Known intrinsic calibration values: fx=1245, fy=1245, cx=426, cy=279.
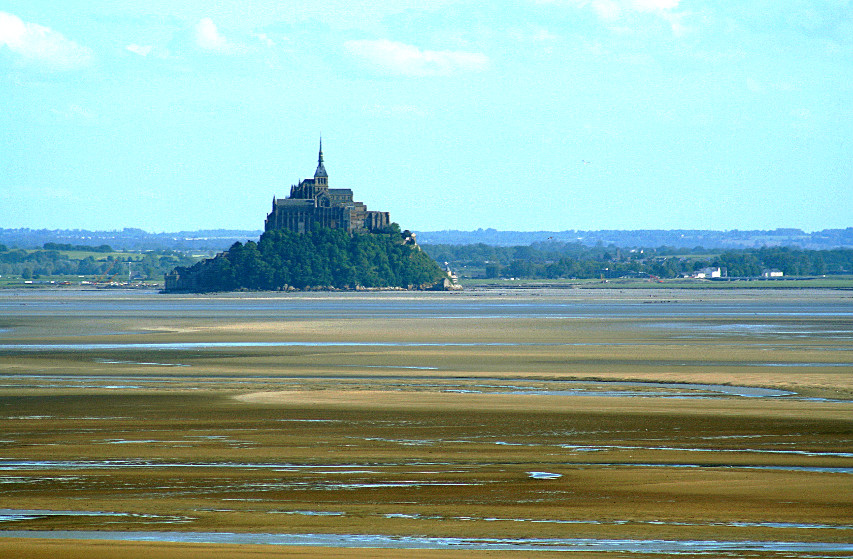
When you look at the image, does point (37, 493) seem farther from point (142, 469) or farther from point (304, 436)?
point (304, 436)

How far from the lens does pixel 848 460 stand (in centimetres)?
1706

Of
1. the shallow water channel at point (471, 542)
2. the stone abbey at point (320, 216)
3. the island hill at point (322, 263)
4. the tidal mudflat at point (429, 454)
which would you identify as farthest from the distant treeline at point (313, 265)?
the shallow water channel at point (471, 542)

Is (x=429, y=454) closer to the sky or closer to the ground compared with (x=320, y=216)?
closer to the ground

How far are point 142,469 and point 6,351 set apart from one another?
25775 mm

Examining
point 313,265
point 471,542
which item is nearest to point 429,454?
point 471,542

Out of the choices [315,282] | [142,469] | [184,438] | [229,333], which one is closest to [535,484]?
[142,469]

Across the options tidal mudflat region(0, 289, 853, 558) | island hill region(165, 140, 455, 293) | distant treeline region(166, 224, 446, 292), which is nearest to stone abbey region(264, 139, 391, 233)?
island hill region(165, 140, 455, 293)

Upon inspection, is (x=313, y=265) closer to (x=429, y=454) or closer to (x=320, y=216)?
(x=320, y=216)

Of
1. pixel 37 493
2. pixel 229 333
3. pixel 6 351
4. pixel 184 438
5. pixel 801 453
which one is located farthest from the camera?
pixel 229 333

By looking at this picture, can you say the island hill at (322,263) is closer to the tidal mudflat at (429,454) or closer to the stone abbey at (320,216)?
the stone abbey at (320,216)

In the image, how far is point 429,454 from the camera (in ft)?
57.9

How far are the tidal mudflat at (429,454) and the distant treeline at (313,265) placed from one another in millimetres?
130042

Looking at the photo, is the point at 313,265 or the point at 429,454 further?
the point at 313,265

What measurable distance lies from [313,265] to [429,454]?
15658cm
